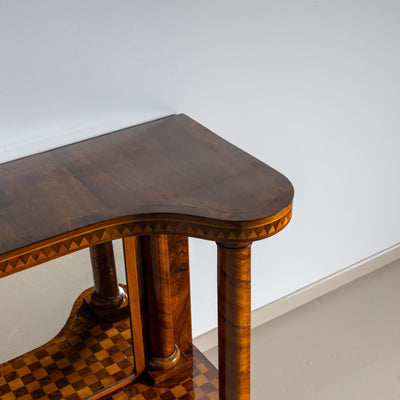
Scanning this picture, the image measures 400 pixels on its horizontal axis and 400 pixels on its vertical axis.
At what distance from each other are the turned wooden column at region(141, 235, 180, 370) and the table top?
0.20m

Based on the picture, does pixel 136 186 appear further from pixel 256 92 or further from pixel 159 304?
pixel 256 92

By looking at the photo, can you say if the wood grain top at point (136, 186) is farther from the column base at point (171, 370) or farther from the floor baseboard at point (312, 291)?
the floor baseboard at point (312, 291)

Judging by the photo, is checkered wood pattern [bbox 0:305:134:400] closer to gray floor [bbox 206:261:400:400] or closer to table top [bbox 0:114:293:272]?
table top [bbox 0:114:293:272]

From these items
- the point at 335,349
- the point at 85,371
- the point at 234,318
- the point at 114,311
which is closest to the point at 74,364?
the point at 85,371

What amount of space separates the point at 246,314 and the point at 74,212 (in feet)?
1.13

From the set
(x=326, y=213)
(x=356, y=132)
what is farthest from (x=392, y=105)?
(x=326, y=213)

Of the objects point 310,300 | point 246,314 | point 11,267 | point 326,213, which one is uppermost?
point 11,267

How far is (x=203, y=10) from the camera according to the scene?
4.46 ft

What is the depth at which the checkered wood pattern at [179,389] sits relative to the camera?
1414mm

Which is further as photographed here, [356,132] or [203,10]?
[356,132]

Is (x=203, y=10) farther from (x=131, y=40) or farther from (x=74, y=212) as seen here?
(x=74, y=212)

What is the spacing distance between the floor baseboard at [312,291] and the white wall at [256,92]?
3 centimetres

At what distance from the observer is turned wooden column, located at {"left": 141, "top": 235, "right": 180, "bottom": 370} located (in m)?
1.32

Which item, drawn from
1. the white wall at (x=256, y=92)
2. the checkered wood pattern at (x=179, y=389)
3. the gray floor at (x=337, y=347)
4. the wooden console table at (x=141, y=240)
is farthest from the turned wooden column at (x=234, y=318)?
the gray floor at (x=337, y=347)
